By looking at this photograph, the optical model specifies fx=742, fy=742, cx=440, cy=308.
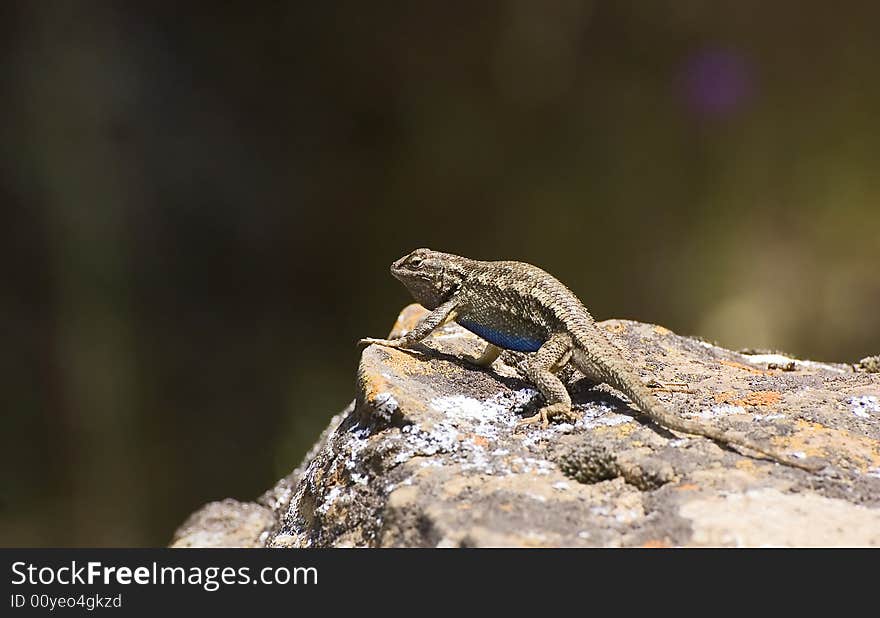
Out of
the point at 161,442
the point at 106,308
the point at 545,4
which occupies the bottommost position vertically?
the point at 161,442

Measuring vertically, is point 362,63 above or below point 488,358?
above

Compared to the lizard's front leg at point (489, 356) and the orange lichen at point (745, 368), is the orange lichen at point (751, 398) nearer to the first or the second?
the orange lichen at point (745, 368)

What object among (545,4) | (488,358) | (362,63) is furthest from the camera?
(362,63)

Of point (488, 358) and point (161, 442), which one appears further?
point (161, 442)

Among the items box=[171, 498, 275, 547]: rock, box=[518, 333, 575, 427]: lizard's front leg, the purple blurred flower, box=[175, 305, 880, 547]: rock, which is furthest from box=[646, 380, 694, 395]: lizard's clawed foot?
the purple blurred flower

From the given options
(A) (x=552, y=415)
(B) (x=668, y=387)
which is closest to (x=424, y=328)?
(A) (x=552, y=415)

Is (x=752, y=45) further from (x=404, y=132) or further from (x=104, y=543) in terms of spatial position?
(x=104, y=543)

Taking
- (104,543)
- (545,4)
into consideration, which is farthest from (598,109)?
(104,543)
